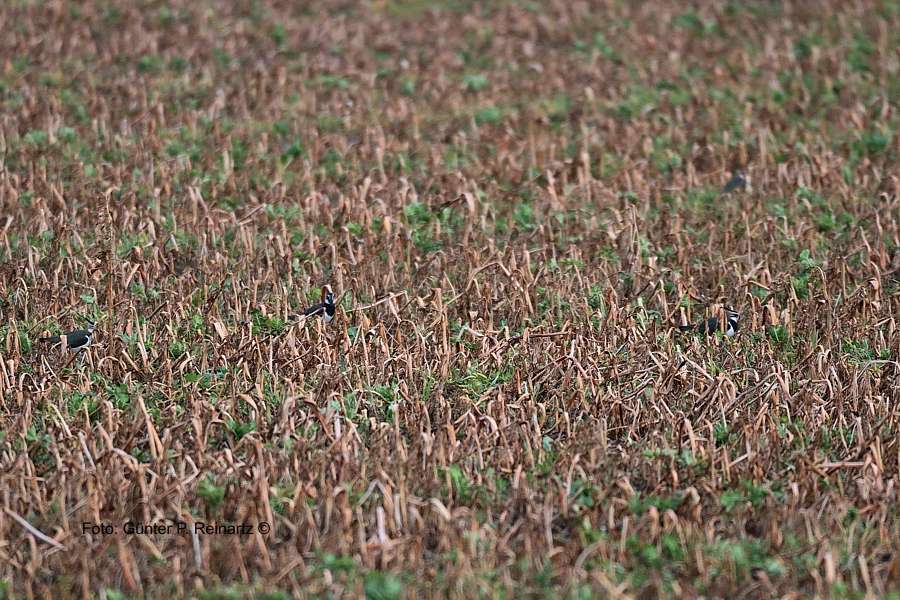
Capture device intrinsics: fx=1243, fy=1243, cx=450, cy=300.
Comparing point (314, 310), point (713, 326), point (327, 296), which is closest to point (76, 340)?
point (314, 310)

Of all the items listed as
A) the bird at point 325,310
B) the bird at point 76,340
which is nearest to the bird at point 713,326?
the bird at point 325,310

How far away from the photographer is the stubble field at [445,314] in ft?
18.8

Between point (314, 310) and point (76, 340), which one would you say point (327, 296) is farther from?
A: point (76, 340)

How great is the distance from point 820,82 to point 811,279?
582 cm

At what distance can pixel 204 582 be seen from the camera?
17.8 feet

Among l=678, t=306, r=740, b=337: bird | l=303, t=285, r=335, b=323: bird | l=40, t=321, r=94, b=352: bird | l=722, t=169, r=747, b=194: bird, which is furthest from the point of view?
l=722, t=169, r=747, b=194: bird

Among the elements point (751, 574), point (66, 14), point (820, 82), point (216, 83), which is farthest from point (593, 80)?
point (751, 574)

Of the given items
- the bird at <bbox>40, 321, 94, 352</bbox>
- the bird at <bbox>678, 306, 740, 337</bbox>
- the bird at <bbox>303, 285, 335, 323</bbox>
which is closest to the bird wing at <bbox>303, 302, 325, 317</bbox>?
the bird at <bbox>303, 285, 335, 323</bbox>

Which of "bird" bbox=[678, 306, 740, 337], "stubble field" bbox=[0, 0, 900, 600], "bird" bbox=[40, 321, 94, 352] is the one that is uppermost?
"bird" bbox=[40, 321, 94, 352]

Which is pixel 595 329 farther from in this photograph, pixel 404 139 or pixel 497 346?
pixel 404 139

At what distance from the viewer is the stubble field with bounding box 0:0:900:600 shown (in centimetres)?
573

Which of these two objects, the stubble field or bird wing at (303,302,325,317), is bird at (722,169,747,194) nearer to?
the stubble field

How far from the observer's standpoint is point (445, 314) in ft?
26.4

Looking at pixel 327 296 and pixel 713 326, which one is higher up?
pixel 327 296
